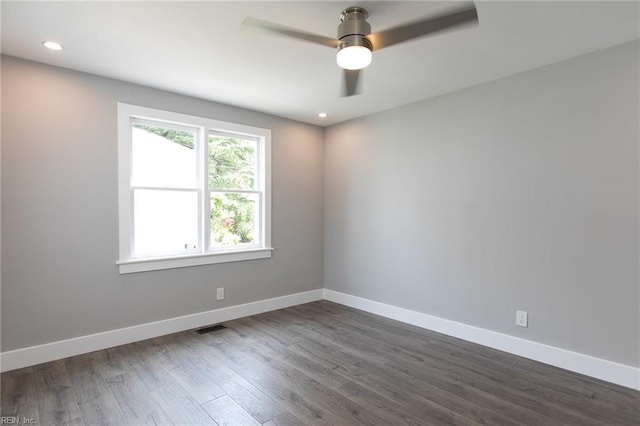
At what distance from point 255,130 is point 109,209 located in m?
1.83

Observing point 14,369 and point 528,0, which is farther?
point 14,369

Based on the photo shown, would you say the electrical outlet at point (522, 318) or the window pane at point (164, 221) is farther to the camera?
the window pane at point (164, 221)

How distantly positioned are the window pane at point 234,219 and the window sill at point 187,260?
155mm

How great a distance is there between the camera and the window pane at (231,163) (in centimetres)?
384

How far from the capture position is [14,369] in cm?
259

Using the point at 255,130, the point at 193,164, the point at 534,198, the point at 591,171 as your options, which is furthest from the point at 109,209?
the point at 591,171

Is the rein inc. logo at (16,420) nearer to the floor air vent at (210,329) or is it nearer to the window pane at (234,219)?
the floor air vent at (210,329)

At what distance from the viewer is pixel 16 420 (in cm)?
197

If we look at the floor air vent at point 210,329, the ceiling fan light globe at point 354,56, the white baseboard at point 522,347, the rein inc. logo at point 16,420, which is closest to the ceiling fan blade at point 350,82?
the ceiling fan light globe at point 354,56

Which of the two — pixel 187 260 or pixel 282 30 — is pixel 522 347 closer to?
pixel 282 30

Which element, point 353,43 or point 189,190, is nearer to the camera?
point 353,43

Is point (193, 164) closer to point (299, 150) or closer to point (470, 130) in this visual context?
point (299, 150)

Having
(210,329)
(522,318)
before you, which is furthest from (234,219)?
(522,318)

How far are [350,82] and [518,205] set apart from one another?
1.88 m
